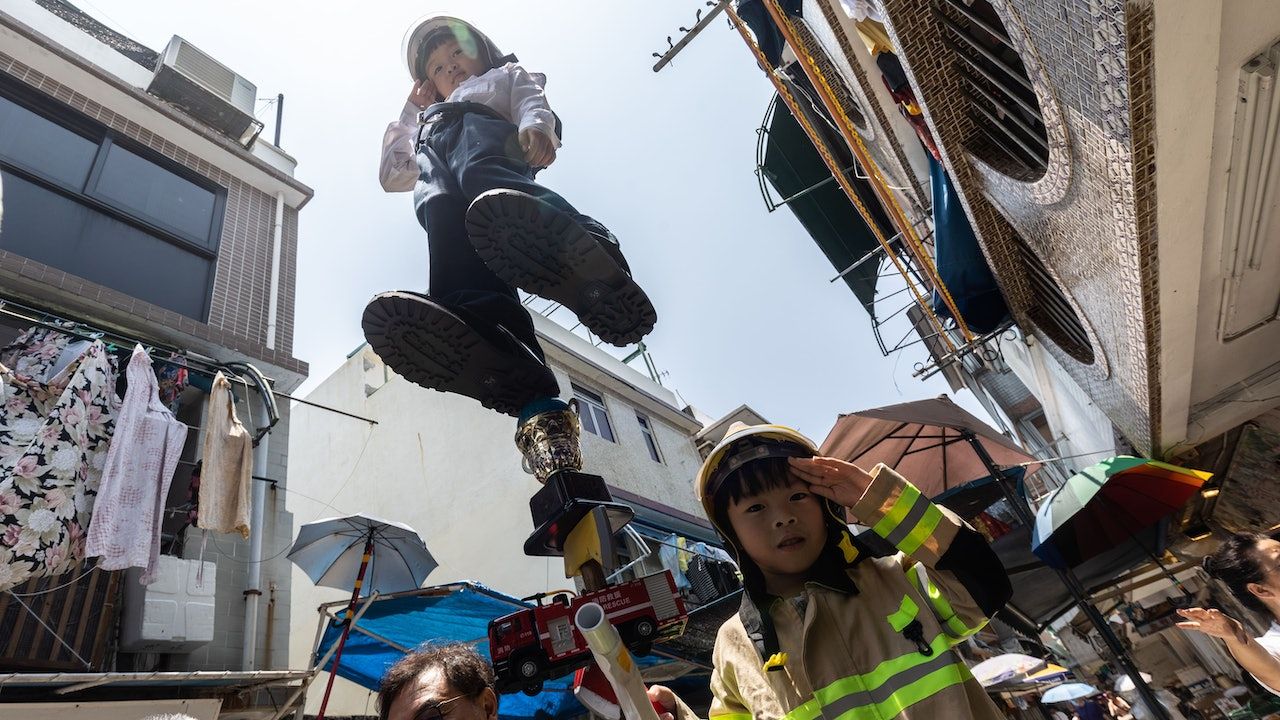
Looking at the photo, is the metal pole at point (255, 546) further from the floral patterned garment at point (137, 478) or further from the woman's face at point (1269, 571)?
the woman's face at point (1269, 571)

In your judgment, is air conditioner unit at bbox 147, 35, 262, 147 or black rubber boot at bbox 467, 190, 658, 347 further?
air conditioner unit at bbox 147, 35, 262, 147

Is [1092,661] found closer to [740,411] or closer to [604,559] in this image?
[740,411]

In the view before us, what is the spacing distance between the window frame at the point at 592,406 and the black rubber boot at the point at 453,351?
1053cm

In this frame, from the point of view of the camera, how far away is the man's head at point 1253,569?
3.21 meters

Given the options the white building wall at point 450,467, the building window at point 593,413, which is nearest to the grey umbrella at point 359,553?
the white building wall at point 450,467

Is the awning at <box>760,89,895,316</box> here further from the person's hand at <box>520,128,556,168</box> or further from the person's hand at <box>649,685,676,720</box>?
the person's hand at <box>649,685,676,720</box>

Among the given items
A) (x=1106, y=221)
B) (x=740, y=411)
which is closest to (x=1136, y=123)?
(x=1106, y=221)

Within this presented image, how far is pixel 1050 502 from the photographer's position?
569 centimetres

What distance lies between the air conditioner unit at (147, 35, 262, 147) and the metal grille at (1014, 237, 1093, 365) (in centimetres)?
1049

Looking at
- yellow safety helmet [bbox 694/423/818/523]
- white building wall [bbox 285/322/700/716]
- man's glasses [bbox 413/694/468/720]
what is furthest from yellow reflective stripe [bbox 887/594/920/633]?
white building wall [bbox 285/322/700/716]

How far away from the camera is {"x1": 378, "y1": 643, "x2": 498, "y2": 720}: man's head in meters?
2.07

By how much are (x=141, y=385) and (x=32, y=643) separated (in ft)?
6.90

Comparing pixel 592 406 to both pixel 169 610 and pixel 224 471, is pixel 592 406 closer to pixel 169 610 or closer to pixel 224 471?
pixel 224 471

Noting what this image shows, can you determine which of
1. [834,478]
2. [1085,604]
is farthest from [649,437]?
[834,478]
